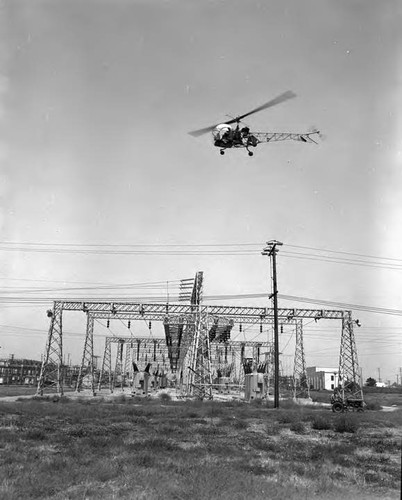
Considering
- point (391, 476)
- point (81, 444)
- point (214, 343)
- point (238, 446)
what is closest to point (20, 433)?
point (81, 444)

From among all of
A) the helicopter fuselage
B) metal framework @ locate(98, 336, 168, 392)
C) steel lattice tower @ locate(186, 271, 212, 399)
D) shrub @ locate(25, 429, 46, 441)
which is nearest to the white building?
metal framework @ locate(98, 336, 168, 392)

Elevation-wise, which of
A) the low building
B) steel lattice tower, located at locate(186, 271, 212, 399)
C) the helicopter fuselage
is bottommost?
the low building

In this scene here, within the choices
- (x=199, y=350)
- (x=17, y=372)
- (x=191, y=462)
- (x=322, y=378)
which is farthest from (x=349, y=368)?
(x=17, y=372)

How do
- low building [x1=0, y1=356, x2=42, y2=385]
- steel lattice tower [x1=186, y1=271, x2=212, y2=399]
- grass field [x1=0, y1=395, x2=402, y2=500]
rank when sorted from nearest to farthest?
1. grass field [x1=0, y1=395, x2=402, y2=500]
2. steel lattice tower [x1=186, y1=271, x2=212, y2=399]
3. low building [x1=0, y1=356, x2=42, y2=385]

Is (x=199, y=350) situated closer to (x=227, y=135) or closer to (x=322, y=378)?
(x=227, y=135)

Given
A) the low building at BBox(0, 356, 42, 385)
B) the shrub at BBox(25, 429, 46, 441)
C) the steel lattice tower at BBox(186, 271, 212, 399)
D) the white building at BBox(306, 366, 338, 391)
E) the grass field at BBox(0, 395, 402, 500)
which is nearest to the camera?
the grass field at BBox(0, 395, 402, 500)

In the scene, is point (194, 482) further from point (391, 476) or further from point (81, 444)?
point (81, 444)

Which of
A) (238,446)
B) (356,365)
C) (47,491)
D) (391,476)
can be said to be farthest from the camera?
(356,365)

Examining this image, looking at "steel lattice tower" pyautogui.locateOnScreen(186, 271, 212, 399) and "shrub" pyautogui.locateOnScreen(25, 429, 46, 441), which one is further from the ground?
"steel lattice tower" pyautogui.locateOnScreen(186, 271, 212, 399)

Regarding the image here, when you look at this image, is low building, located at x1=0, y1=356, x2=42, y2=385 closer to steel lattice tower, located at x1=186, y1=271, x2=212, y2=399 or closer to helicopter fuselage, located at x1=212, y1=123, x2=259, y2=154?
steel lattice tower, located at x1=186, y1=271, x2=212, y2=399
